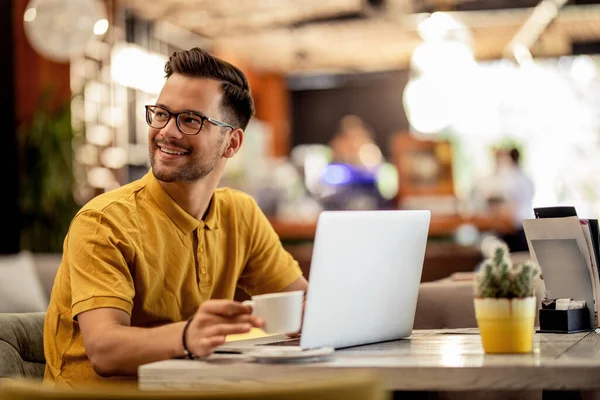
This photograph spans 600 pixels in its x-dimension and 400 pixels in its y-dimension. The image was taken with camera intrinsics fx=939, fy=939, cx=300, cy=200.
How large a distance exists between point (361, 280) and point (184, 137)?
608mm

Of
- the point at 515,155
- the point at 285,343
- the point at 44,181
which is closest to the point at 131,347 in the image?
the point at 285,343

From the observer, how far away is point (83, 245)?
1982mm

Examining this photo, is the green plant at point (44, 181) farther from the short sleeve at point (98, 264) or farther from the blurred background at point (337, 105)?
the short sleeve at point (98, 264)

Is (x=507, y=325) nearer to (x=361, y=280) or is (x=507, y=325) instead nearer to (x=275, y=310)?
(x=361, y=280)

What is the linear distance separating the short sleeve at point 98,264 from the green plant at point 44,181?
4963 mm

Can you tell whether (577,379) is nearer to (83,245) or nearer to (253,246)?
(83,245)

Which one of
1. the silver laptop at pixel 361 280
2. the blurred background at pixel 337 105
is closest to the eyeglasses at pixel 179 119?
the silver laptop at pixel 361 280

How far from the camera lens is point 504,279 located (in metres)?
1.70

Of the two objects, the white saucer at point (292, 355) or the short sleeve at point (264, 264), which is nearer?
the white saucer at point (292, 355)

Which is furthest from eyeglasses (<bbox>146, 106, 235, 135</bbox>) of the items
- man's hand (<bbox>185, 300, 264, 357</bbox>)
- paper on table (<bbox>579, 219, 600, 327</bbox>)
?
paper on table (<bbox>579, 219, 600, 327</bbox>)

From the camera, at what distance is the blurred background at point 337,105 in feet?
22.7

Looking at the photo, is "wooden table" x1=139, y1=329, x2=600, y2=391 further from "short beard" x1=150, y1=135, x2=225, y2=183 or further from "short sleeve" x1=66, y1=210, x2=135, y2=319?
"short beard" x1=150, y1=135, x2=225, y2=183

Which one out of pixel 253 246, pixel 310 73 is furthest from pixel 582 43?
pixel 253 246

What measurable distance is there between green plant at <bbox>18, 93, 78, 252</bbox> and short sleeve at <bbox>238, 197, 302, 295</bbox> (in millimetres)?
4571
